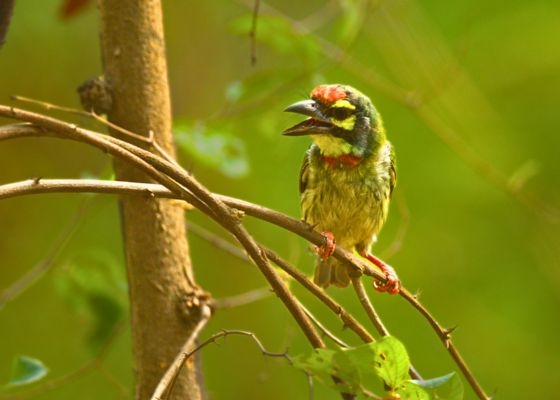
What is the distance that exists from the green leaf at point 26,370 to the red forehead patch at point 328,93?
3.32 ft

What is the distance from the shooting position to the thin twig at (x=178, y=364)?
186 centimetres

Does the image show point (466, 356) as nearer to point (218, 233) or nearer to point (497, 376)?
point (497, 376)

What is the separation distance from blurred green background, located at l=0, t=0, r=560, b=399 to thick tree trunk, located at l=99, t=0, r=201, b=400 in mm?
2268

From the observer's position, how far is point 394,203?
465 cm

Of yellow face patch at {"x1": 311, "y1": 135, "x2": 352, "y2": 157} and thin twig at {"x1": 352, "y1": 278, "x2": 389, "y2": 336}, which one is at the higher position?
yellow face patch at {"x1": 311, "y1": 135, "x2": 352, "y2": 157}

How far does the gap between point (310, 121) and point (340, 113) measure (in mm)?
118

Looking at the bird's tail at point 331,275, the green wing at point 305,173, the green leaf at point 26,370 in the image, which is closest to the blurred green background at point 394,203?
the bird's tail at point 331,275

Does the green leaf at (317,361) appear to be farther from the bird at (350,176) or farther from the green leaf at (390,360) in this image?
the bird at (350,176)

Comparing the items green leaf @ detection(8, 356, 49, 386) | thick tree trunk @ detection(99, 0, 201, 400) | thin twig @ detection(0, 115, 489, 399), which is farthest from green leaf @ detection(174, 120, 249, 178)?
thin twig @ detection(0, 115, 489, 399)

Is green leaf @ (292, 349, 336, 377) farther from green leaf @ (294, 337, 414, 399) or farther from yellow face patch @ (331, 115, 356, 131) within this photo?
yellow face patch @ (331, 115, 356, 131)

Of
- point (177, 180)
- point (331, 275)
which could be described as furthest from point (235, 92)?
point (177, 180)

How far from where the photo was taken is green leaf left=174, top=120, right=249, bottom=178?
2.99 meters

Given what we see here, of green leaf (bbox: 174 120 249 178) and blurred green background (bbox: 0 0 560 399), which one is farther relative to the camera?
blurred green background (bbox: 0 0 560 399)

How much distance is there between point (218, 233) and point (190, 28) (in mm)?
1098
